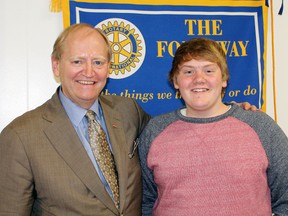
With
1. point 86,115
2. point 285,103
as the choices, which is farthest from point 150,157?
point 285,103

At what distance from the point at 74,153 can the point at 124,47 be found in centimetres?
102

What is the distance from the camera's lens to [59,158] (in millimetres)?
1503

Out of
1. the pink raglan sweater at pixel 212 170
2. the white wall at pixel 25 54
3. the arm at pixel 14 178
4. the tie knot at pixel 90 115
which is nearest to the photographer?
the arm at pixel 14 178

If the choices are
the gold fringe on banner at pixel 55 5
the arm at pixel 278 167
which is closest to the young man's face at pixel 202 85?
the arm at pixel 278 167

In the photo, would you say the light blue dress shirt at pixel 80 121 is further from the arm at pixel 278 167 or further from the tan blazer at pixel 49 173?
the arm at pixel 278 167

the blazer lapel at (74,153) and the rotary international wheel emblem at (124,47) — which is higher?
the rotary international wheel emblem at (124,47)

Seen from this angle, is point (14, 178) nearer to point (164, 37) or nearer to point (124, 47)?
point (124, 47)

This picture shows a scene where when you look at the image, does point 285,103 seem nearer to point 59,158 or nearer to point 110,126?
point 110,126

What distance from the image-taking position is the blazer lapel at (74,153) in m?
1.50

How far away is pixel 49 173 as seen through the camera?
1.47 m

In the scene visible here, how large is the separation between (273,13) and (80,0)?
1414mm

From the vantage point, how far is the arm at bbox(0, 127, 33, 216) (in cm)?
144

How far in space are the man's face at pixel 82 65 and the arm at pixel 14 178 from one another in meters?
0.34

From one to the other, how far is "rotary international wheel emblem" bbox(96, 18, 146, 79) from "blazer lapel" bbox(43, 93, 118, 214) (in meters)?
0.83
